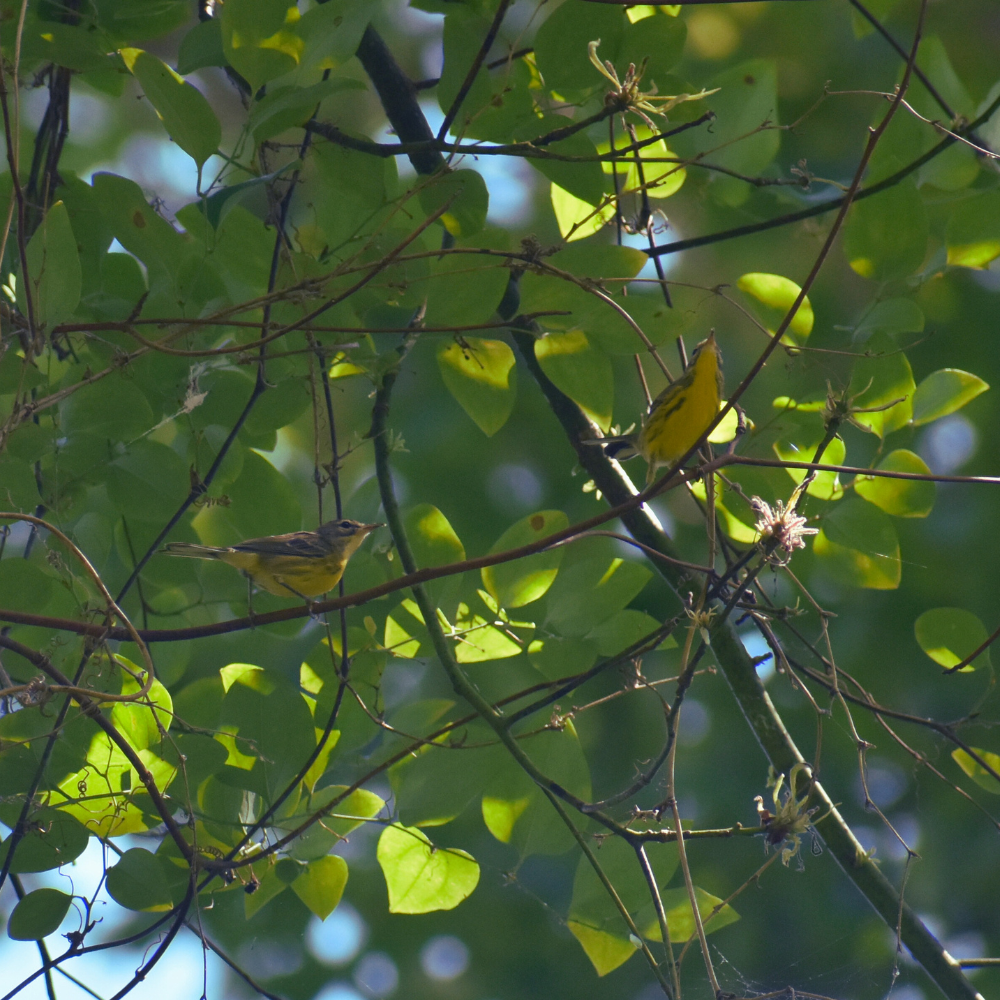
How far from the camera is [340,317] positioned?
2412 mm

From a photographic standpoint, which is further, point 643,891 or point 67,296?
point 643,891

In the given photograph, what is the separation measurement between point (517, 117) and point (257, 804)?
67.0 inches

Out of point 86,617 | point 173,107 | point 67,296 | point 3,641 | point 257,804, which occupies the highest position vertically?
point 173,107

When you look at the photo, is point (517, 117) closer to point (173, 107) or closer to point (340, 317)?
point (340, 317)

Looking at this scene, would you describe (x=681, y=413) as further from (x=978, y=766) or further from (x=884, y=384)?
(x=978, y=766)

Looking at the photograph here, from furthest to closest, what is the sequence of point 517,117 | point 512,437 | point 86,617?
point 512,437
point 517,117
point 86,617

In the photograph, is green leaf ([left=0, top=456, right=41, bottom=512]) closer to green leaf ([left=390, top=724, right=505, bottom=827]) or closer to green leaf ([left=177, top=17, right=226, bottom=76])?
green leaf ([left=177, top=17, right=226, bottom=76])

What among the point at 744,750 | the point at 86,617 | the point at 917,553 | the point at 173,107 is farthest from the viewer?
the point at 744,750

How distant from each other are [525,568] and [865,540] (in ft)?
2.72

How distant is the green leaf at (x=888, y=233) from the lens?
2.58 meters

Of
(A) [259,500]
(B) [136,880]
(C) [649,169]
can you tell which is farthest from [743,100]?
(B) [136,880]

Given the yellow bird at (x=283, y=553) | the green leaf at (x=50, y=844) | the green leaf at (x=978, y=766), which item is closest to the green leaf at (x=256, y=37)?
the yellow bird at (x=283, y=553)

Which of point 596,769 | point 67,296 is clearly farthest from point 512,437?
point 67,296

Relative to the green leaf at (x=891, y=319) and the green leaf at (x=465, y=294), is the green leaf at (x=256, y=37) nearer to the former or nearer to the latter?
the green leaf at (x=465, y=294)
